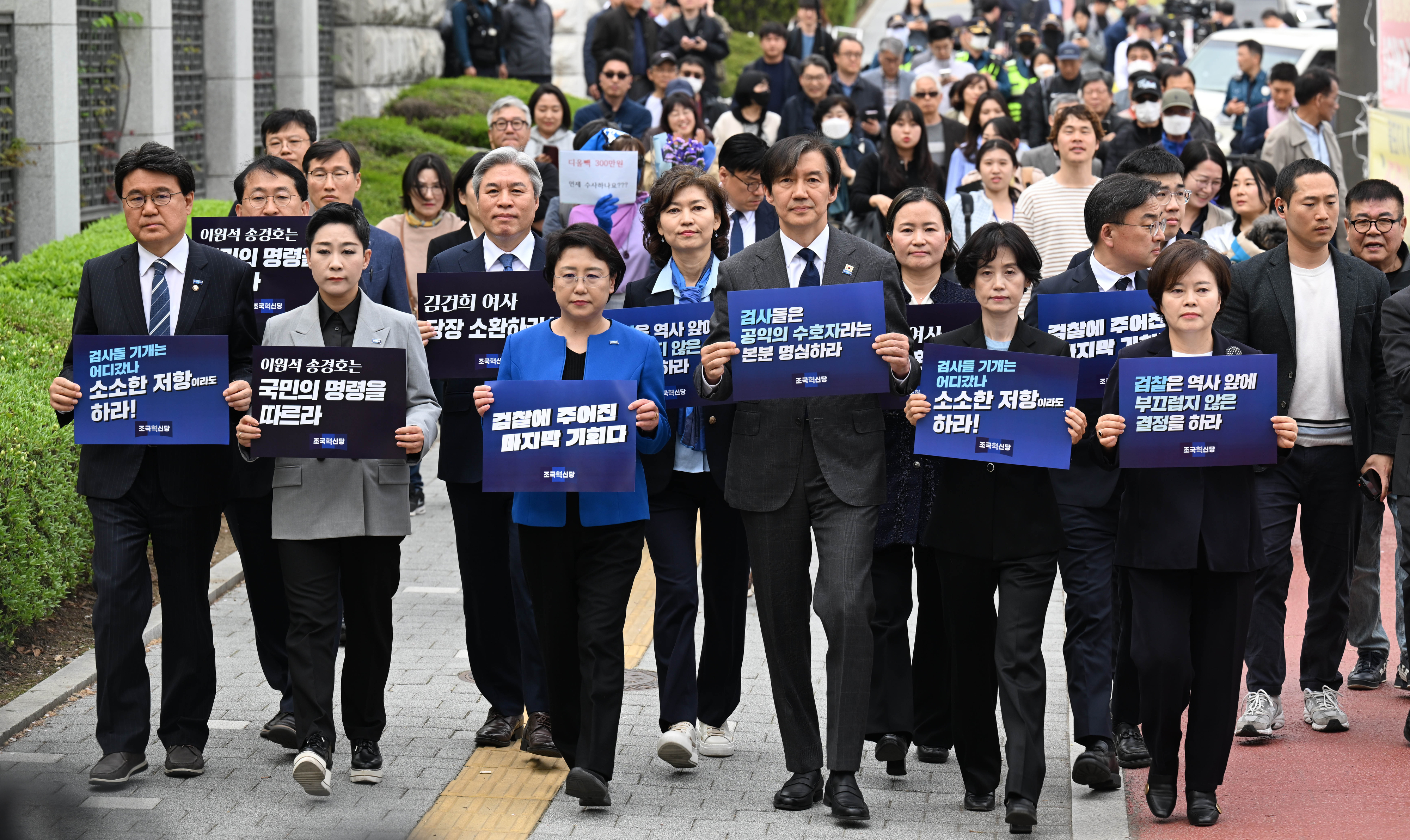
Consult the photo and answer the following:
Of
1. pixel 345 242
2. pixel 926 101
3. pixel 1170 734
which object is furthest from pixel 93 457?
pixel 926 101

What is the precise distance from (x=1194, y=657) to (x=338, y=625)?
3331 millimetres

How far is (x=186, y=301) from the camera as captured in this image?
6859 millimetres

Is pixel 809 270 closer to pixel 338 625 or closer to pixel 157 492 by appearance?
pixel 338 625

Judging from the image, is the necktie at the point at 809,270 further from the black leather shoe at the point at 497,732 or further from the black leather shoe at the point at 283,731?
the black leather shoe at the point at 283,731

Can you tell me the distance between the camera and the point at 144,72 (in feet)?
50.4

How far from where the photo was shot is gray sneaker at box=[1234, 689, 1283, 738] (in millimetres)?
7266

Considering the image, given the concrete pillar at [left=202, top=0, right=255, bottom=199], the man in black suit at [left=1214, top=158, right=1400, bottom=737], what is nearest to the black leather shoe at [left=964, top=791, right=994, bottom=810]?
the man in black suit at [left=1214, top=158, right=1400, bottom=737]

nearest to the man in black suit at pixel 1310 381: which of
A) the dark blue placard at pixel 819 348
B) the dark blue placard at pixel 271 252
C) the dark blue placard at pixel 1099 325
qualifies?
the dark blue placard at pixel 1099 325

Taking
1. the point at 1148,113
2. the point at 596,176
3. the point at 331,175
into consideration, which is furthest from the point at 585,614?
the point at 1148,113

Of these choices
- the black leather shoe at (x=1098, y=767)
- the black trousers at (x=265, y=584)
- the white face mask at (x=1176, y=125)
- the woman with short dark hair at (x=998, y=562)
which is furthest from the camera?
the white face mask at (x=1176, y=125)

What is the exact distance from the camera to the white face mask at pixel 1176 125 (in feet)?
41.3

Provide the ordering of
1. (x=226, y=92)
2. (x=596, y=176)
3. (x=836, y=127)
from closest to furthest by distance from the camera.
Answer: (x=596, y=176), (x=836, y=127), (x=226, y=92)

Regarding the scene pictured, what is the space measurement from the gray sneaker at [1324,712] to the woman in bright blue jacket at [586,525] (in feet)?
10.2

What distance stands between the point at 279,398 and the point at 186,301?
0.71 m
